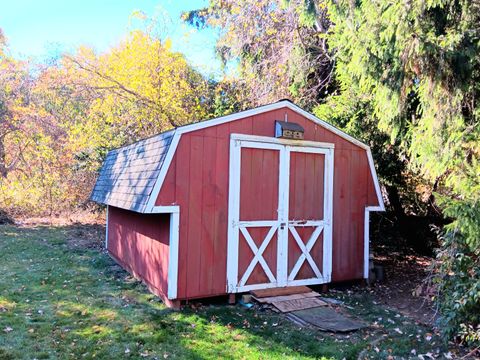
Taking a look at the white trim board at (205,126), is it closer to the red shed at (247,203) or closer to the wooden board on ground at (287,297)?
the red shed at (247,203)

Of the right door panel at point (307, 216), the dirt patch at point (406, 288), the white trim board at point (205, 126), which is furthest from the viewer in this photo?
the right door panel at point (307, 216)

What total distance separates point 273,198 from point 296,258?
1.05 m

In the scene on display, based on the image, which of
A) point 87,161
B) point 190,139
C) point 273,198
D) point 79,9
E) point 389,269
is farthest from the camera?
point 87,161

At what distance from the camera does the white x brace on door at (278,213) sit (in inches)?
218

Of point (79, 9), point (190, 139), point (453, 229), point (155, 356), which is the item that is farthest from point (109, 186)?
point (79, 9)

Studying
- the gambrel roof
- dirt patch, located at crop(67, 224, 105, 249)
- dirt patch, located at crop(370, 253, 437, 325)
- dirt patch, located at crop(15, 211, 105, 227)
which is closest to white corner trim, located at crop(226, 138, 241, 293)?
the gambrel roof

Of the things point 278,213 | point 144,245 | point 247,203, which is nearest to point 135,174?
point 144,245

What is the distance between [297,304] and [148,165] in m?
2.93

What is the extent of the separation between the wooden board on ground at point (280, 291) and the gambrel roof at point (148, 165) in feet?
6.72

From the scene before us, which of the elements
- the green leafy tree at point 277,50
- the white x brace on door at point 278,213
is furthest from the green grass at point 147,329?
the green leafy tree at point 277,50

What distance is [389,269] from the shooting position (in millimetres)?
8367

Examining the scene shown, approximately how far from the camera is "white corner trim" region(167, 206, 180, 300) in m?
5.02

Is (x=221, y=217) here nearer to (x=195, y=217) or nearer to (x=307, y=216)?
(x=195, y=217)

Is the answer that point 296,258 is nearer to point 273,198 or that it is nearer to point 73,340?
point 273,198
